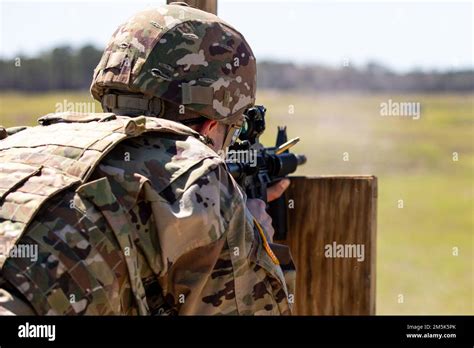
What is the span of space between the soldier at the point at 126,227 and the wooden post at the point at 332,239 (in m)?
1.63

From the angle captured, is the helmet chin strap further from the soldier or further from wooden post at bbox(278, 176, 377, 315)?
wooden post at bbox(278, 176, 377, 315)

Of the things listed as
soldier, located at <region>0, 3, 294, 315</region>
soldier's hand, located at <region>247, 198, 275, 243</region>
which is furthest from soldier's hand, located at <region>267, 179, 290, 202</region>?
soldier, located at <region>0, 3, 294, 315</region>

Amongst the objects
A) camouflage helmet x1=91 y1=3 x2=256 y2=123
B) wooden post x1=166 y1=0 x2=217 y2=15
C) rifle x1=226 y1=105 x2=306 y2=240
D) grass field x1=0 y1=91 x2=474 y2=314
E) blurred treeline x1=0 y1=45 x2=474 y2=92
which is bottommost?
grass field x1=0 y1=91 x2=474 y2=314

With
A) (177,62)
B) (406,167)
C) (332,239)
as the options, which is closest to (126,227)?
(177,62)

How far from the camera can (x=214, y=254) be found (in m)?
2.92

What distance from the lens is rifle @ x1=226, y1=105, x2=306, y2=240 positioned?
15.2ft

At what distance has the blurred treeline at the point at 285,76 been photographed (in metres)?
46.6

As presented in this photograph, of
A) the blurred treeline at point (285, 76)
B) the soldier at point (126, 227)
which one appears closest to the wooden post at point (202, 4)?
the soldier at point (126, 227)

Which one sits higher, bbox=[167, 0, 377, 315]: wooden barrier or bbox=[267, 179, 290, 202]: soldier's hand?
bbox=[267, 179, 290, 202]: soldier's hand

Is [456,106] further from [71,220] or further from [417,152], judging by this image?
[71,220]

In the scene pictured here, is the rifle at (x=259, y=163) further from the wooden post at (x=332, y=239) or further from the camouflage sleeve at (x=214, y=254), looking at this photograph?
the camouflage sleeve at (x=214, y=254)

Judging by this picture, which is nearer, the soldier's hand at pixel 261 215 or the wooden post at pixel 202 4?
the soldier's hand at pixel 261 215

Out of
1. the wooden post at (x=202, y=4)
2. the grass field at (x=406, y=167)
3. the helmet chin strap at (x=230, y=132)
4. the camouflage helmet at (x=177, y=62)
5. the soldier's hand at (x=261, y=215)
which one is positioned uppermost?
the wooden post at (x=202, y=4)
